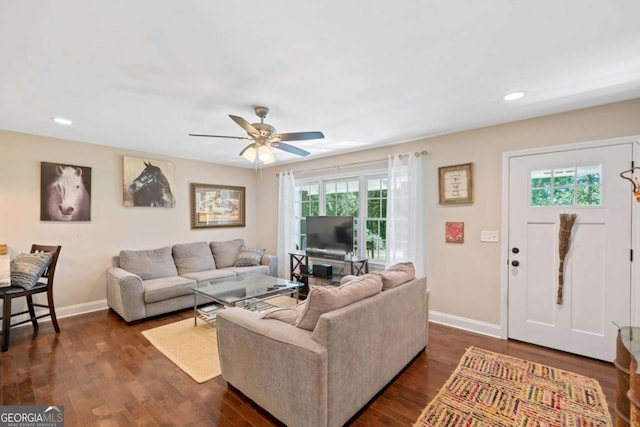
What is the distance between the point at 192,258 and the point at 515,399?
14.5 ft

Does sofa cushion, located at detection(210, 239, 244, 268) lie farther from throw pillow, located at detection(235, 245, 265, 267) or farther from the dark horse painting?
the dark horse painting

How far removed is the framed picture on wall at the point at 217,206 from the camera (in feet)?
17.0

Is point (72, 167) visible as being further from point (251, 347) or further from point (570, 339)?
point (570, 339)

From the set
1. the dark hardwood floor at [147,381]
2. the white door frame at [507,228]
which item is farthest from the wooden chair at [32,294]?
the white door frame at [507,228]

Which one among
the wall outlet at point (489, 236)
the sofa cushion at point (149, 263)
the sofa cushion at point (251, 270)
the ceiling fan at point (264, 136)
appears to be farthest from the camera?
the sofa cushion at point (251, 270)

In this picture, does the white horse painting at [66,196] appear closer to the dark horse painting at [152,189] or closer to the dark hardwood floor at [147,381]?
the dark horse painting at [152,189]

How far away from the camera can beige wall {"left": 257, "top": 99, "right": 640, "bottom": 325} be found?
106 inches

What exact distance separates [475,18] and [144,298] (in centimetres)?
425

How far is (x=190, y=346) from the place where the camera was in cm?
297

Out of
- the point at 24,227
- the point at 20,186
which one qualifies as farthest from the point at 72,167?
the point at 24,227

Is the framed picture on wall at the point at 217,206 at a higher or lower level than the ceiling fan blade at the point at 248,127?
lower

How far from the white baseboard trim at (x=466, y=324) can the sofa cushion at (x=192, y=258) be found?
11.7 feet

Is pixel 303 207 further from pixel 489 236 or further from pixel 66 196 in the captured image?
pixel 66 196

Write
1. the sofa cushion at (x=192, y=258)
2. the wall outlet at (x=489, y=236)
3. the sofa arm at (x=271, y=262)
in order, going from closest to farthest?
the wall outlet at (x=489, y=236) → the sofa cushion at (x=192, y=258) → the sofa arm at (x=271, y=262)
